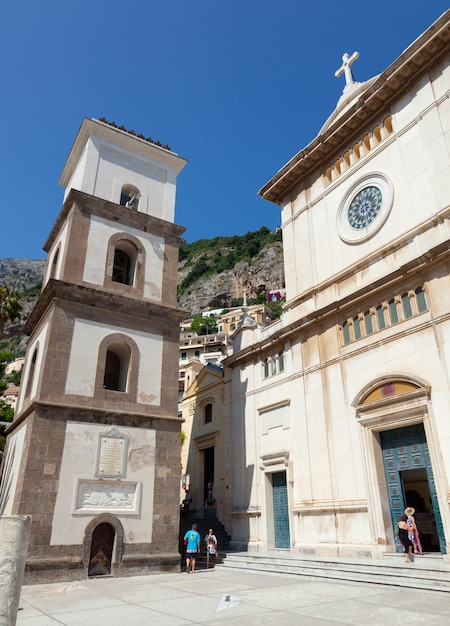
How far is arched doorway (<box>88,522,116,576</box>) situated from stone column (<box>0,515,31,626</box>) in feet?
37.6

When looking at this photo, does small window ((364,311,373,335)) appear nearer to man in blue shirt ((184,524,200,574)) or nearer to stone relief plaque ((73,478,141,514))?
man in blue shirt ((184,524,200,574))

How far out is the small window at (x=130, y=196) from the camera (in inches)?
870

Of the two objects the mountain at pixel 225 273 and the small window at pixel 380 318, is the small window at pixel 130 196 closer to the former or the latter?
the small window at pixel 380 318

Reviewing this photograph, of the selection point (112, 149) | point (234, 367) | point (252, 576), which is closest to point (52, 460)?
point (252, 576)

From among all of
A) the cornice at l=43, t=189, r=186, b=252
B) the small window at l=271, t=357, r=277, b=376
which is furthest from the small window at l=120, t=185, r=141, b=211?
the small window at l=271, t=357, r=277, b=376

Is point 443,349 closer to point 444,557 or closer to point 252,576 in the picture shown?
point 444,557

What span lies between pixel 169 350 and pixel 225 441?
6406 mm

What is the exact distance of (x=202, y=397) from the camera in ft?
91.4

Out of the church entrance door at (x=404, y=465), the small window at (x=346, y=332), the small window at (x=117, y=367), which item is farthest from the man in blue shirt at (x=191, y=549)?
the small window at (x=346, y=332)

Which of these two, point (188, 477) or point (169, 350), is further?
point (188, 477)

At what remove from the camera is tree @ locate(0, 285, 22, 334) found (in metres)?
23.5

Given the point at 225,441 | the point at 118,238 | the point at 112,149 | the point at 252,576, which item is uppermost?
the point at 112,149

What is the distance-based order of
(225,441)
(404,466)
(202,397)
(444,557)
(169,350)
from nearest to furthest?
(444,557)
(404,466)
(169,350)
(225,441)
(202,397)

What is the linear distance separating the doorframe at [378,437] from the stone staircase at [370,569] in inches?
37.0
